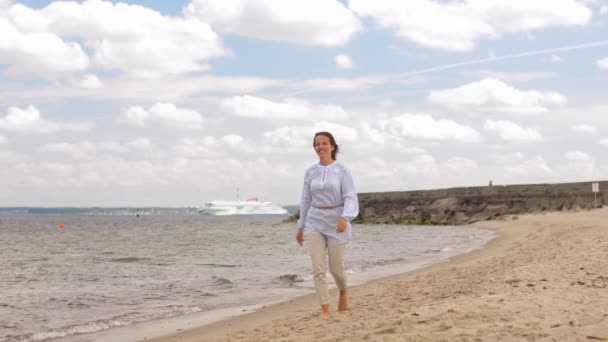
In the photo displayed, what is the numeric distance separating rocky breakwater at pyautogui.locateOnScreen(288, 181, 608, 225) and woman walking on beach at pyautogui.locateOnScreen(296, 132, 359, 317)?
4257cm

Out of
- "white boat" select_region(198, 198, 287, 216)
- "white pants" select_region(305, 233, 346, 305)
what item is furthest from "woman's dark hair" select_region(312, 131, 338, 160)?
"white boat" select_region(198, 198, 287, 216)

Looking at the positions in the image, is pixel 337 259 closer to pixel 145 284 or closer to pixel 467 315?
pixel 467 315

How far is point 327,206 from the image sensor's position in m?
7.05

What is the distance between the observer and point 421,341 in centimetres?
524

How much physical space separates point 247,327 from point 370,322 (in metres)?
2.52

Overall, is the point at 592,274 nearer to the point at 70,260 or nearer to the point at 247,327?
the point at 247,327

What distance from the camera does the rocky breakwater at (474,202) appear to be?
48.1 metres

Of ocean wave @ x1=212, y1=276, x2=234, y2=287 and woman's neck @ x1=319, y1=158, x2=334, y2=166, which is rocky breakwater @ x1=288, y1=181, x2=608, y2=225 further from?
woman's neck @ x1=319, y1=158, x2=334, y2=166

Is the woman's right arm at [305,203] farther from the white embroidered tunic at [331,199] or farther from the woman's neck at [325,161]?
the woman's neck at [325,161]

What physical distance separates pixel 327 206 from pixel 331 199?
0.09 m

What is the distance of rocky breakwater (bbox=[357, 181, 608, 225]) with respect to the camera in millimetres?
48109

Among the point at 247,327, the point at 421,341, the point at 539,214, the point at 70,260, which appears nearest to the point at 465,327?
the point at 421,341

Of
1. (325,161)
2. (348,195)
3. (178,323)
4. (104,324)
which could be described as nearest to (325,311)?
(348,195)

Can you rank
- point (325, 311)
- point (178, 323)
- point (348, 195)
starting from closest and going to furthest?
1. point (348, 195)
2. point (325, 311)
3. point (178, 323)
